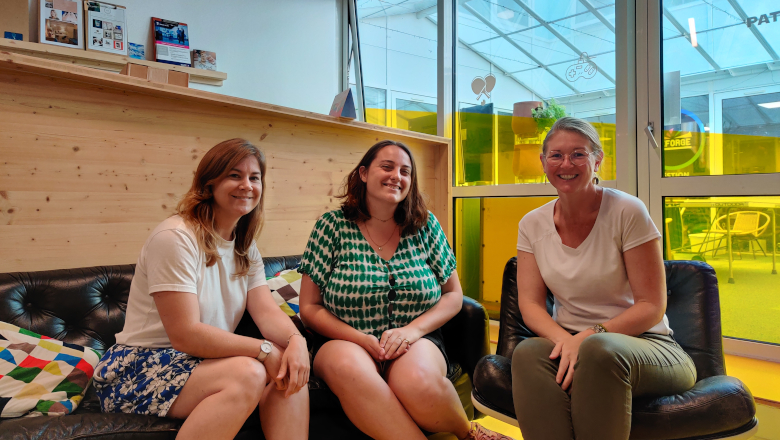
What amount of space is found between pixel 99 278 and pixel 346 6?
363cm

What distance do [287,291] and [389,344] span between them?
25.7 inches

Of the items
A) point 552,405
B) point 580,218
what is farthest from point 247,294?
point 580,218

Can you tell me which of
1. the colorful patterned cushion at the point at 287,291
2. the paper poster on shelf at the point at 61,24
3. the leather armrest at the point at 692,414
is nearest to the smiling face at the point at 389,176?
the colorful patterned cushion at the point at 287,291

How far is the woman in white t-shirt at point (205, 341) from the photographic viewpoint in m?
1.34

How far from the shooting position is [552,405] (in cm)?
129

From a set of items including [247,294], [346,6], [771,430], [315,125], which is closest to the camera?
[247,294]

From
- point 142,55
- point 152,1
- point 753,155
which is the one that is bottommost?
point 753,155

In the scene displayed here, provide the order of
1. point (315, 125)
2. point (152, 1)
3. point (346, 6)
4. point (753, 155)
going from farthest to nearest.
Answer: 1. point (346, 6)
2. point (152, 1)
3. point (315, 125)
4. point (753, 155)

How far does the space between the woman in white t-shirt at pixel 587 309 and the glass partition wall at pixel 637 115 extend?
1313 millimetres

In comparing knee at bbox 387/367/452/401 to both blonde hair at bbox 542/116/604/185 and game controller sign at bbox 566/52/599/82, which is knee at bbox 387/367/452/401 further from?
game controller sign at bbox 566/52/599/82

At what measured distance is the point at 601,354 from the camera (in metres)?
1.26

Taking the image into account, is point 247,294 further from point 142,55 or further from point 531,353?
point 142,55

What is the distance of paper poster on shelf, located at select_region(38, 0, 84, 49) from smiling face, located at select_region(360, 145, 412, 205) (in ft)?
7.94

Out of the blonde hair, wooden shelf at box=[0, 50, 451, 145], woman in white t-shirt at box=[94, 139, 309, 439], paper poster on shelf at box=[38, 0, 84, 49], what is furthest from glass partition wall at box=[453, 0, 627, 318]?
paper poster on shelf at box=[38, 0, 84, 49]
